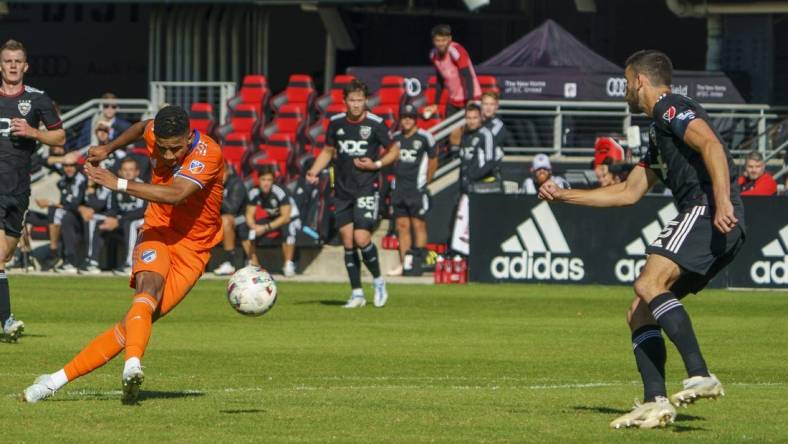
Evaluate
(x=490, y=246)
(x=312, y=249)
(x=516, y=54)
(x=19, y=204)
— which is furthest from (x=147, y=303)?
(x=516, y=54)

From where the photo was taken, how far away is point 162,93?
109 feet

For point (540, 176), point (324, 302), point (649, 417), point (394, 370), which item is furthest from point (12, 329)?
point (540, 176)

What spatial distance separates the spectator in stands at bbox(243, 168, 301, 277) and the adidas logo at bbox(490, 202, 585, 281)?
3516 millimetres

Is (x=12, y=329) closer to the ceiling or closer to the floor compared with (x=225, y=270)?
closer to the ceiling

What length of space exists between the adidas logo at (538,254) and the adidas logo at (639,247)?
55 cm

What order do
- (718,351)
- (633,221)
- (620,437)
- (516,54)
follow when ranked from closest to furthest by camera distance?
1. (620,437)
2. (718,351)
3. (633,221)
4. (516,54)

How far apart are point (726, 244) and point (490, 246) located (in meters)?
14.9

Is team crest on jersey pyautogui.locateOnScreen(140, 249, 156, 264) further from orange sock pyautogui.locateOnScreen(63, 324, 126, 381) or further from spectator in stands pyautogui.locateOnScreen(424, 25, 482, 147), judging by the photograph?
spectator in stands pyautogui.locateOnScreen(424, 25, 482, 147)

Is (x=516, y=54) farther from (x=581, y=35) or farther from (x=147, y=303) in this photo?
(x=147, y=303)

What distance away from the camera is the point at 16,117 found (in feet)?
50.9

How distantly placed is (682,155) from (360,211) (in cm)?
1016

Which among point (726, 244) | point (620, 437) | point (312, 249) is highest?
point (726, 244)

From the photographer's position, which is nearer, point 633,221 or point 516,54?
point 633,221

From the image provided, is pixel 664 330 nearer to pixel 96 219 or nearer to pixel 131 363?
pixel 131 363
